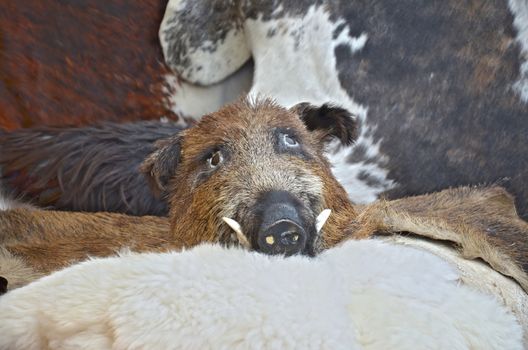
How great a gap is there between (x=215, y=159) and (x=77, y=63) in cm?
67

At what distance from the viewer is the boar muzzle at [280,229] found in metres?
0.84

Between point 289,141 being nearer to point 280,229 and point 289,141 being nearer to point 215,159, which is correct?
point 215,159

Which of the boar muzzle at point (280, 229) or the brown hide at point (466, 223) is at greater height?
the brown hide at point (466, 223)

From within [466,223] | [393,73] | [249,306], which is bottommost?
[249,306]

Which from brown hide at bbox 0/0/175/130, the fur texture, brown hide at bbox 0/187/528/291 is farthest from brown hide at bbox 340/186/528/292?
brown hide at bbox 0/0/175/130

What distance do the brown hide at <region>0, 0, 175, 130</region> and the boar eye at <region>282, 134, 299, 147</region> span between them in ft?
1.99

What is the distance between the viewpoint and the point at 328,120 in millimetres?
1188

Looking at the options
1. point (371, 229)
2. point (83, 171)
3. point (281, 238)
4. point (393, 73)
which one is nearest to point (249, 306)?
point (281, 238)

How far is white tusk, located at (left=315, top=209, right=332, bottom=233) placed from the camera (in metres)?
0.92

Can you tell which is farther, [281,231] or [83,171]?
[83,171]

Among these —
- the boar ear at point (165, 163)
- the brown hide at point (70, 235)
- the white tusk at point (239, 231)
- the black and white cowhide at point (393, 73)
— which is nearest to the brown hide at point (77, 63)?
the black and white cowhide at point (393, 73)

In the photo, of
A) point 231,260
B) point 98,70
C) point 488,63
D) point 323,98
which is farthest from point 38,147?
point 488,63

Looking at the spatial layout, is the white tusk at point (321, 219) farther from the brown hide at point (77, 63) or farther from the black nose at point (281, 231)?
the brown hide at point (77, 63)

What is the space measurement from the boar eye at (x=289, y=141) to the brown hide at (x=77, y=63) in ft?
1.99
